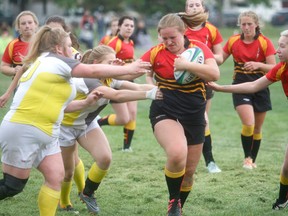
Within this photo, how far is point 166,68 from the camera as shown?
622 centimetres

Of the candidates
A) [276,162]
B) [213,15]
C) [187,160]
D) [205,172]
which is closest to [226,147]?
[276,162]

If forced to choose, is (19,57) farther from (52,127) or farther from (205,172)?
(52,127)

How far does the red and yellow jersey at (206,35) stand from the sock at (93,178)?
8.74ft

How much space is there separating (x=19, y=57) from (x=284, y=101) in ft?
32.9

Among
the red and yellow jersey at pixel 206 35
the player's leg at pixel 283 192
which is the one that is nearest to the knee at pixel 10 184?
the player's leg at pixel 283 192

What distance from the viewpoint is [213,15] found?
58.2 meters

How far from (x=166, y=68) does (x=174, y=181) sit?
3.43ft

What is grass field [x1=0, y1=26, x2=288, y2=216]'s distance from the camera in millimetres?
6973

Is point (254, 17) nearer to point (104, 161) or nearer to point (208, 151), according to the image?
point (208, 151)

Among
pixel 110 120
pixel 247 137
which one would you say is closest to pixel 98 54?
pixel 247 137

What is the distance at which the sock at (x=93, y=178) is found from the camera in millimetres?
6676

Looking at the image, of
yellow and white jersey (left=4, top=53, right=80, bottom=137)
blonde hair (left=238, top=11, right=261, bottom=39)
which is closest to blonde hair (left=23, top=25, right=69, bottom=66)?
yellow and white jersey (left=4, top=53, right=80, bottom=137)

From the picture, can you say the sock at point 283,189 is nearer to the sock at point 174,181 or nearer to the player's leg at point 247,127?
the sock at point 174,181

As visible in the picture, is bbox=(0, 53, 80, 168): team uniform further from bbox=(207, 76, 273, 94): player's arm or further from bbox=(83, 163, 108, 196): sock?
bbox=(207, 76, 273, 94): player's arm
